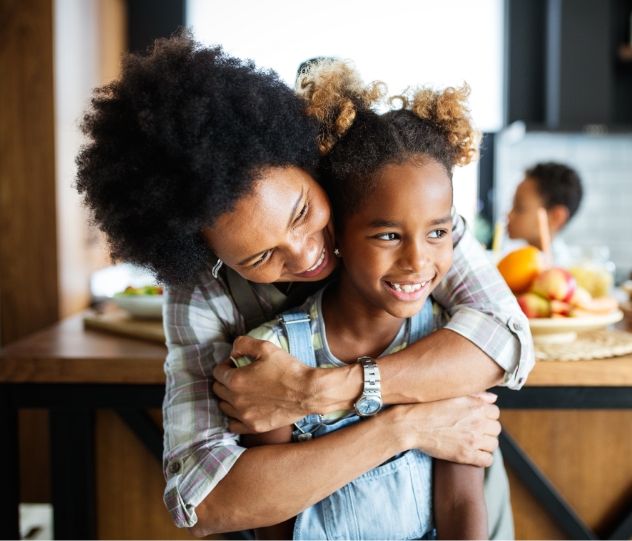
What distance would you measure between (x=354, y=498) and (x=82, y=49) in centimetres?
271

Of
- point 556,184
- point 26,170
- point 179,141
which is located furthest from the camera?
point 556,184

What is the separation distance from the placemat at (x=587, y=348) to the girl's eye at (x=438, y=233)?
46cm

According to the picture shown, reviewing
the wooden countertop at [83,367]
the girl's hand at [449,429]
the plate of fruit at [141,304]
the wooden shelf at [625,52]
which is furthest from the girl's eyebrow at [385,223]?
the wooden shelf at [625,52]

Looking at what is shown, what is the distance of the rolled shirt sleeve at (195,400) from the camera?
962mm

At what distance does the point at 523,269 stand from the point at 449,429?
1.98 ft

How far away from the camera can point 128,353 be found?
1400mm

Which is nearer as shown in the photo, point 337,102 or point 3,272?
A: point 337,102

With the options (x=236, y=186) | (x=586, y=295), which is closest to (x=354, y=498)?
(x=236, y=186)

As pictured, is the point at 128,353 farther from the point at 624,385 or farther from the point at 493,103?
the point at 493,103

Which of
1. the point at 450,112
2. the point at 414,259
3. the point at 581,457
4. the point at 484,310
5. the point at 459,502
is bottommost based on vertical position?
the point at 581,457

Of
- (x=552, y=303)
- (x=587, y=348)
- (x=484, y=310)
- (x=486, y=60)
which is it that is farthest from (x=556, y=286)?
(x=486, y=60)

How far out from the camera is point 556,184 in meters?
3.29

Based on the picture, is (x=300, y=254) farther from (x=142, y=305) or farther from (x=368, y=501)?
(x=142, y=305)

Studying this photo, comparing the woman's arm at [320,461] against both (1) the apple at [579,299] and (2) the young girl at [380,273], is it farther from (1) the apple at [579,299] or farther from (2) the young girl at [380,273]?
(1) the apple at [579,299]
